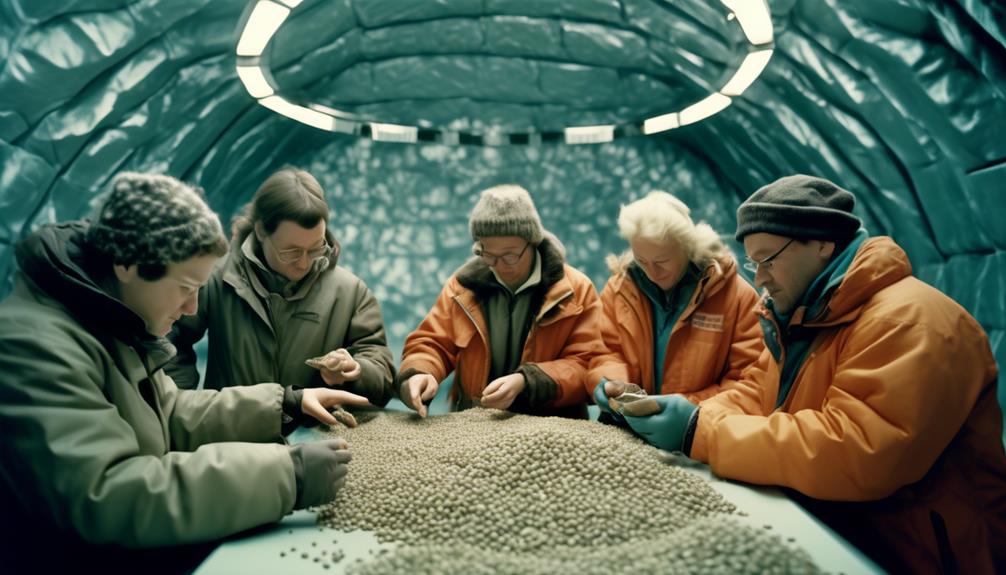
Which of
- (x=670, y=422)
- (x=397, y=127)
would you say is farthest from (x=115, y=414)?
(x=397, y=127)

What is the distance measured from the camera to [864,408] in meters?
1.39

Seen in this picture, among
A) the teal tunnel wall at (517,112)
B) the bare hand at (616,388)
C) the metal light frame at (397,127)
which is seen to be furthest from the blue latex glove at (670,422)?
the teal tunnel wall at (517,112)

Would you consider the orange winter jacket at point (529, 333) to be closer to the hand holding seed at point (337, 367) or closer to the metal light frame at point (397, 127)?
the hand holding seed at point (337, 367)

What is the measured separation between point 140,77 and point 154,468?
8.61 feet

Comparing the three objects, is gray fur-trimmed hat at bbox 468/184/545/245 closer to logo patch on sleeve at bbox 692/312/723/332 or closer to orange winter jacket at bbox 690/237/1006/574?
logo patch on sleeve at bbox 692/312/723/332

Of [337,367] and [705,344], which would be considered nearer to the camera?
[337,367]

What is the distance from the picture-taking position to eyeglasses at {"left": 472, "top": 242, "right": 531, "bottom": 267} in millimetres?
2494

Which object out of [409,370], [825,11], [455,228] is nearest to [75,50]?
[409,370]

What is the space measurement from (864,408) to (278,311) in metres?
1.99

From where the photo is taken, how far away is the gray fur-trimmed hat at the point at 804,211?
1.59 m

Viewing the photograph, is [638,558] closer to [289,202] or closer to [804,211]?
[804,211]

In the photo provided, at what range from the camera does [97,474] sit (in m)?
1.11

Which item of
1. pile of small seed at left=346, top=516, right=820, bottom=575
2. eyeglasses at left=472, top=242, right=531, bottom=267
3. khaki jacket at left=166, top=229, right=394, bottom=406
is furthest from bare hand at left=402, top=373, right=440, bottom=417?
pile of small seed at left=346, top=516, right=820, bottom=575

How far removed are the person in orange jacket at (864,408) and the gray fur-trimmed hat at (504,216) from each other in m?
0.94
